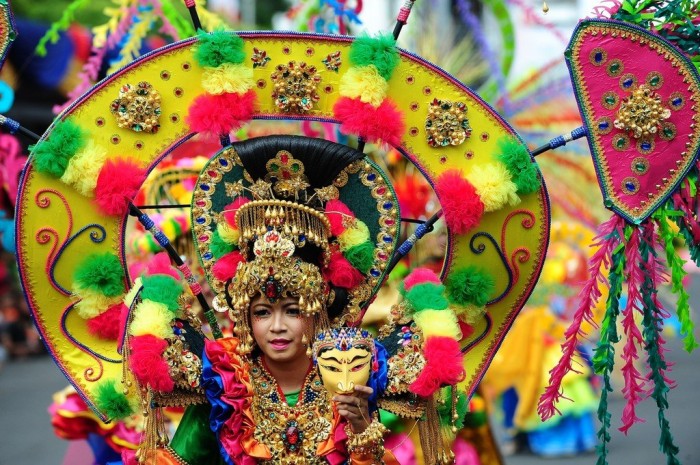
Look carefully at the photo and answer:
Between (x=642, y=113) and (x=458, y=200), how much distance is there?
2.45 feet

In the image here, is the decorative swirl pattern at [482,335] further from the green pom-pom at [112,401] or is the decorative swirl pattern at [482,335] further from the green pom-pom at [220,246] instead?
the green pom-pom at [112,401]

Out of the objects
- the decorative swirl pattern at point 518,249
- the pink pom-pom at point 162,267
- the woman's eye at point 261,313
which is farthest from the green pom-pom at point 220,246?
the decorative swirl pattern at point 518,249

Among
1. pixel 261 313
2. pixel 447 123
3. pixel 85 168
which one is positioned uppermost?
pixel 447 123

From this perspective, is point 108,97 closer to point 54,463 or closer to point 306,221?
point 306,221

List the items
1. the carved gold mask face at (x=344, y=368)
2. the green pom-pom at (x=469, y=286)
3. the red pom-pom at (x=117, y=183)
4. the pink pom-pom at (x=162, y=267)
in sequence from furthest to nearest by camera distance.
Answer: the green pom-pom at (x=469, y=286), the red pom-pom at (x=117, y=183), the pink pom-pom at (x=162, y=267), the carved gold mask face at (x=344, y=368)

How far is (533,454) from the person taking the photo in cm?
1009

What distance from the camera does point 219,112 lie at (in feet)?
14.2

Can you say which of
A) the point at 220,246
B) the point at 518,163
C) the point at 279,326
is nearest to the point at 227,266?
the point at 220,246

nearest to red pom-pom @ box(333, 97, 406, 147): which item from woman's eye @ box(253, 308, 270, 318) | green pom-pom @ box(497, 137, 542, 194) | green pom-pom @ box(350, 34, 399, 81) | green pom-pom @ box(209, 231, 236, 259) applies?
green pom-pom @ box(350, 34, 399, 81)

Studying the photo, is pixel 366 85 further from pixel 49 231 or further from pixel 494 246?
pixel 49 231

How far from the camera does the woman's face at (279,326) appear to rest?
4.20 meters

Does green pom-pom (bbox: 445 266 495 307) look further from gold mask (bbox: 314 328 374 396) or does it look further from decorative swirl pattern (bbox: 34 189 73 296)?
decorative swirl pattern (bbox: 34 189 73 296)

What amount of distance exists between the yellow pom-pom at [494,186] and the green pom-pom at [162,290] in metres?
1.19

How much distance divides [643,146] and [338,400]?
4.90 ft
